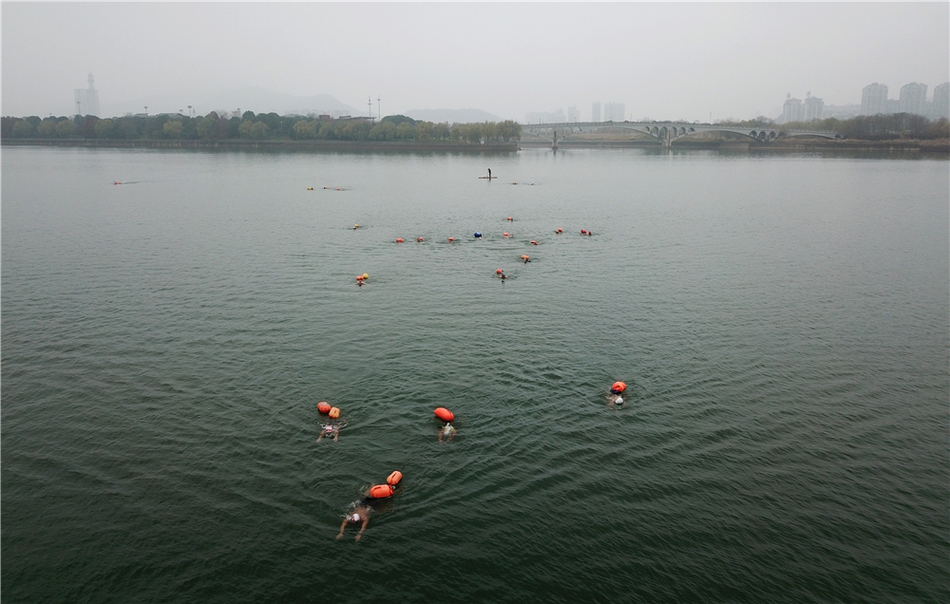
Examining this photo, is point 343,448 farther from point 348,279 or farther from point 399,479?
point 348,279

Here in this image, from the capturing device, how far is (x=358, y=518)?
22.3 meters

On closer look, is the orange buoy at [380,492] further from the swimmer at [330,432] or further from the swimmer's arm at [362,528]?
the swimmer at [330,432]

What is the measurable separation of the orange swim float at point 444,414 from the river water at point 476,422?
0.64m

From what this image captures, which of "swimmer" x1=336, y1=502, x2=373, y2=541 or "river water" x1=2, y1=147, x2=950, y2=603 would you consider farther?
"swimmer" x1=336, y1=502, x2=373, y2=541

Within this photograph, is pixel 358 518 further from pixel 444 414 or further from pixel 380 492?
pixel 444 414

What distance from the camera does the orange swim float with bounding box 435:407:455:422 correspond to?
2881 centimetres

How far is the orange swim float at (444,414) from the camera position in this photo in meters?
28.8

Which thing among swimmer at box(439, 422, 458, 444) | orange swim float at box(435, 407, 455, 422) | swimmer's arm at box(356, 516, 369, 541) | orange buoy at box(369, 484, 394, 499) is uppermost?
orange swim float at box(435, 407, 455, 422)

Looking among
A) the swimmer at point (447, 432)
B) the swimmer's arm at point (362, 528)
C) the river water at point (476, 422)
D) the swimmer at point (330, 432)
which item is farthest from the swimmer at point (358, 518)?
the swimmer at point (447, 432)

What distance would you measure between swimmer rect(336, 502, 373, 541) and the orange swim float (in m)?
6.79

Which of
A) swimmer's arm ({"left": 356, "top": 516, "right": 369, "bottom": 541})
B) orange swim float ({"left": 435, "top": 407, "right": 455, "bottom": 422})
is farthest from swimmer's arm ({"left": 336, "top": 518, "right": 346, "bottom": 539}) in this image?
orange swim float ({"left": 435, "top": 407, "right": 455, "bottom": 422})

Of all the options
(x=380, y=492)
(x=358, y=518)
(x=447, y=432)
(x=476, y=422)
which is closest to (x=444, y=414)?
(x=447, y=432)

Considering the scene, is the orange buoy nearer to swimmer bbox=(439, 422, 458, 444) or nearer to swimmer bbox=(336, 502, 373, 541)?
swimmer bbox=(336, 502, 373, 541)

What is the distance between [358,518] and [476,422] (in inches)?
331
